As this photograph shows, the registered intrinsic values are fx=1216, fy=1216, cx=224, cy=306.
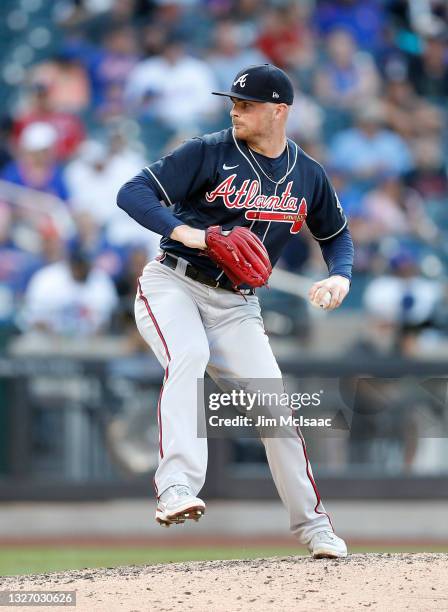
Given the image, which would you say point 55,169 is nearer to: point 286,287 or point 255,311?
point 286,287

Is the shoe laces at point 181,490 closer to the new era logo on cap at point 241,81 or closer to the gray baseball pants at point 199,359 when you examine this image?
the gray baseball pants at point 199,359

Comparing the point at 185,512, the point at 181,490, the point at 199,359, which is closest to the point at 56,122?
the point at 199,359

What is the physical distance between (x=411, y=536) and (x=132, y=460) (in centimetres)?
225

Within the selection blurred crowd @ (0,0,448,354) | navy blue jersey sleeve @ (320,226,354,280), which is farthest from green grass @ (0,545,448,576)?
navy blue jersey sleeve @ (320,226,354,280)

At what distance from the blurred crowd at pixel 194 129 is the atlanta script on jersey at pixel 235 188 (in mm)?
4399

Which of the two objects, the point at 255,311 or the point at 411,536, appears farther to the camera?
the point at 411,536

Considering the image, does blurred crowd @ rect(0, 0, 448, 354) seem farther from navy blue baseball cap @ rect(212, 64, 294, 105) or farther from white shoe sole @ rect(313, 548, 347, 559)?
navy blue baseball cap @ rect(212, 64, 294, 105)

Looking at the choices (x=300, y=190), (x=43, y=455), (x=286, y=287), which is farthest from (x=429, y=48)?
(x=300, y=190)

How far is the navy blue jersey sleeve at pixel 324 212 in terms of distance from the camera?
513cm

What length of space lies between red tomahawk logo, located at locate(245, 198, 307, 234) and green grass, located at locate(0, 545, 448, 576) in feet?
10.3

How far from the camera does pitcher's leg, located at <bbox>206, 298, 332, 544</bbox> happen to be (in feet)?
16.2

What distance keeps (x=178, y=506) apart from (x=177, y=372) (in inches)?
21.8

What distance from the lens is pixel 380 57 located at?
12.8 meters
